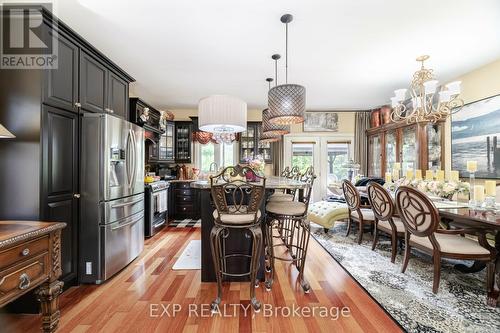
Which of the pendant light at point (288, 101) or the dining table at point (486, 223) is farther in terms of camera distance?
the pendant light at point (288, 101)

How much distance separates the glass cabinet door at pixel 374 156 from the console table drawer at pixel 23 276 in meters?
5.80

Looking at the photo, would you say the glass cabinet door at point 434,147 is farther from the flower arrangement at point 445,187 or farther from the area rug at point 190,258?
the area rug at point 190,258

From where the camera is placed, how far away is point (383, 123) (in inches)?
196

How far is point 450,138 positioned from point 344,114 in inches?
92.9

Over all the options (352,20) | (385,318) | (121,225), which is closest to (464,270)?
(385,318)

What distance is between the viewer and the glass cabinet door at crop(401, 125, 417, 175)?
13.9ft

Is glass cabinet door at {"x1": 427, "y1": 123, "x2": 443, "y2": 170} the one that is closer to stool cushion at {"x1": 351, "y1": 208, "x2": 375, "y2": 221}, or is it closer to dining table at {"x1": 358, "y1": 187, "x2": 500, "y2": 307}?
stool cushion at {"x1": 351, "y1": 208, "x2": 375, "y2": 221}

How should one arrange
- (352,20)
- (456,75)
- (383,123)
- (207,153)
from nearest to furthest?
(352,20)
(456,75)
(383,123)
(207,153)

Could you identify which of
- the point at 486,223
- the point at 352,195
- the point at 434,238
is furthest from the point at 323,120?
the point at 486,223

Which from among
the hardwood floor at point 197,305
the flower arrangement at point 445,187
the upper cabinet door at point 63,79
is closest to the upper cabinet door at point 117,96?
the upper cabinet door at point 63,79

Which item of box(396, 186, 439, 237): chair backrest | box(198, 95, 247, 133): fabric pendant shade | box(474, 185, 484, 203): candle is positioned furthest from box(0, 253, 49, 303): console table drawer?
box(474, 185, 484, 203): candle

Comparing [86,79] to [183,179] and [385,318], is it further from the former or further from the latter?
[385,318]

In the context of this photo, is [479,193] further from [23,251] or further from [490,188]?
[23,251]

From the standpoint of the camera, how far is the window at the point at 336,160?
5816mm
